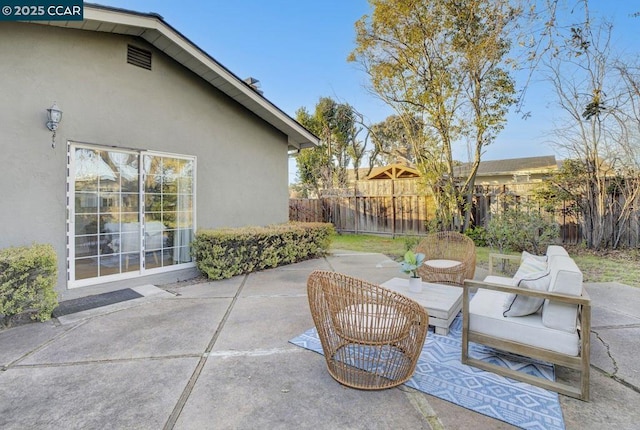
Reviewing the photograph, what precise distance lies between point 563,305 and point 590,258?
7185mm

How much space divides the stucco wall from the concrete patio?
1.89 m

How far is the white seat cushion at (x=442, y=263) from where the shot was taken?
5223mm

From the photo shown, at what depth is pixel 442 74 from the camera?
30.6 feet

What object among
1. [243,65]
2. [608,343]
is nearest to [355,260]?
[608,343]

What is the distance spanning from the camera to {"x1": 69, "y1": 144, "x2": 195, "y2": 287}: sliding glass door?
5.06 m

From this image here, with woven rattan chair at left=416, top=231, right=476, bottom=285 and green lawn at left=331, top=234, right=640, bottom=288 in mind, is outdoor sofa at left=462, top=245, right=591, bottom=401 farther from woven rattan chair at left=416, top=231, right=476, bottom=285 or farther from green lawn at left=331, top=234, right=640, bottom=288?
green lawn at left=331, top=234, right=640, bottom=288

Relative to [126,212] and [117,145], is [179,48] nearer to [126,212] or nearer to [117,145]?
[117,145]

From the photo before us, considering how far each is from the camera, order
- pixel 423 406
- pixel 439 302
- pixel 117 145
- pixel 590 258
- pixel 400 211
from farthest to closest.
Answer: pixel 400 211 < pixel 590 258 < pixel 117 145 < pixel 439 302 < pixel 423 406

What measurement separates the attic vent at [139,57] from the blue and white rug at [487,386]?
5576 millimetres

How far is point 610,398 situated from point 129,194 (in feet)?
22.2

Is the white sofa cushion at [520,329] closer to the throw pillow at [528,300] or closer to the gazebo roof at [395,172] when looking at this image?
the throw pillow at [528,300]

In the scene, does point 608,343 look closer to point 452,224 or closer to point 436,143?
point 452,224

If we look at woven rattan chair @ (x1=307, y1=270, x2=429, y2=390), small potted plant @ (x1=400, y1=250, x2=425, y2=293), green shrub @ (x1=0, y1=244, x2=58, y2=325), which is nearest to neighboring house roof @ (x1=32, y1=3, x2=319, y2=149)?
green shrub @ (x1=0, y1=244, x2=58, y2=325)

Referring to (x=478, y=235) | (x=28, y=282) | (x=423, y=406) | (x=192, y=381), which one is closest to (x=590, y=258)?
→ (x=478, y=235)
